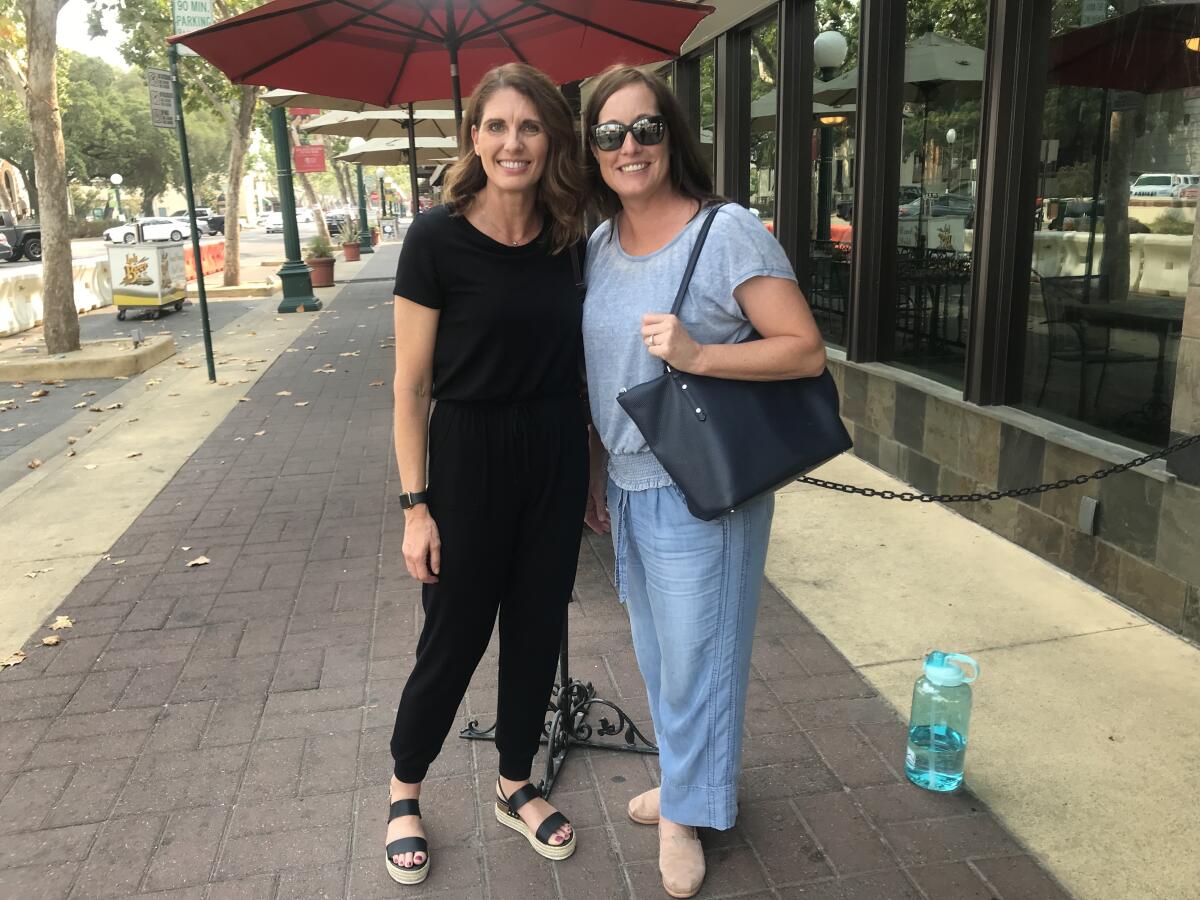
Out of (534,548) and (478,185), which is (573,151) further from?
(534,548)

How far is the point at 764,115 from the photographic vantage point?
759 centimetres

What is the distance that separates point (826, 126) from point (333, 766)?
5483 millimetres

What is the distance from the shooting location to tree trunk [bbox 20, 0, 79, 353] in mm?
9797

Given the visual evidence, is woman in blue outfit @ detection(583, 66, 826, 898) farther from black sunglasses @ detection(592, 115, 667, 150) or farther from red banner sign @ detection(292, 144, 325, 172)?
red banner sign @ detection(292, 144, 325, 172)

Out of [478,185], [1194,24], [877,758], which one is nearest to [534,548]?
[478,185]

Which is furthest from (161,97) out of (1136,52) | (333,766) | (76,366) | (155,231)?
(155,231)

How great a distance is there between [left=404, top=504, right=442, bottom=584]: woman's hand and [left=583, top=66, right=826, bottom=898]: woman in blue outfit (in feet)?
1.48

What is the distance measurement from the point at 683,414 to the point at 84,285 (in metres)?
17.9

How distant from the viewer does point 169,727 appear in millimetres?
3227

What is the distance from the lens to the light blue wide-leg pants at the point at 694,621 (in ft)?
7.22

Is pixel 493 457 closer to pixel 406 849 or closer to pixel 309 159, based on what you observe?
pixel 406 849

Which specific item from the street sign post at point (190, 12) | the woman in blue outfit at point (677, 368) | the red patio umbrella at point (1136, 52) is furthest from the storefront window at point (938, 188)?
the street sign post at point (190, 12)

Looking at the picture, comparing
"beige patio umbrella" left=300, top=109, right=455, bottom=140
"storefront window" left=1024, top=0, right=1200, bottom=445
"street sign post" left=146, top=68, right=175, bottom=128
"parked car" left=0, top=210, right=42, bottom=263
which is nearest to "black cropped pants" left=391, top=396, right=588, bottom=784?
"storefront window" left=1024, top=0, right=1200, bottom=445

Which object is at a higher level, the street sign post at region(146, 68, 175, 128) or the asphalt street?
the street sign post at region(146, 68, 175, 128)
